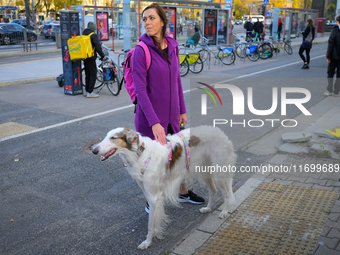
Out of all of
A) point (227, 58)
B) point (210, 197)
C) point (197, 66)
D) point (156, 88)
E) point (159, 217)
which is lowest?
point (210, 197)

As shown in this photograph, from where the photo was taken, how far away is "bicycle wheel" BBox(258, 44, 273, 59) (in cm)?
1950

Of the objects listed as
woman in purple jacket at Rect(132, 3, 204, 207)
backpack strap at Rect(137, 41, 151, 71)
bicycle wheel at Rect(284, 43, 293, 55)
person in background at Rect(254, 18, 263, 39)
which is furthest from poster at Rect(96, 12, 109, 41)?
backpack strap at Rect(137, 41, 151, 71)

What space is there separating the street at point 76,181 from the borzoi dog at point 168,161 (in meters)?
0.36

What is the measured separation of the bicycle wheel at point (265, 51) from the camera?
64.0 ft

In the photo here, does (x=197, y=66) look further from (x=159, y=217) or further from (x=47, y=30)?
(x=47, y=30)

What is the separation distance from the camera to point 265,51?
64.4 ft

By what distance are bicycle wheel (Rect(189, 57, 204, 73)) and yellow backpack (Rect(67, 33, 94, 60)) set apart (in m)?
6.08

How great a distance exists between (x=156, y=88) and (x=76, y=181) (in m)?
2.12

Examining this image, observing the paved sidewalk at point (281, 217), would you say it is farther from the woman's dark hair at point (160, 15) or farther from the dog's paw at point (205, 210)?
the woman's dark hair at point (160, 15)

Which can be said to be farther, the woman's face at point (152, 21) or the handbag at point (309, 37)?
the handbag at point (309, 37)

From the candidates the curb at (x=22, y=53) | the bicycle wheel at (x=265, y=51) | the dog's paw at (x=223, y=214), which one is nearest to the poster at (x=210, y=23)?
the bicycle wheel at (x=265, y=51)

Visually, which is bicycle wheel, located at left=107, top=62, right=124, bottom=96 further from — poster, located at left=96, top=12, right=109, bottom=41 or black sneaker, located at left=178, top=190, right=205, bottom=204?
poster, located at left=96, top=12, right=109, bottom=41

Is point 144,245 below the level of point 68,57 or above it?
below

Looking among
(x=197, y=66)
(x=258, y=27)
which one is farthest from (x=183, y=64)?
→ (x=258, y=27)
